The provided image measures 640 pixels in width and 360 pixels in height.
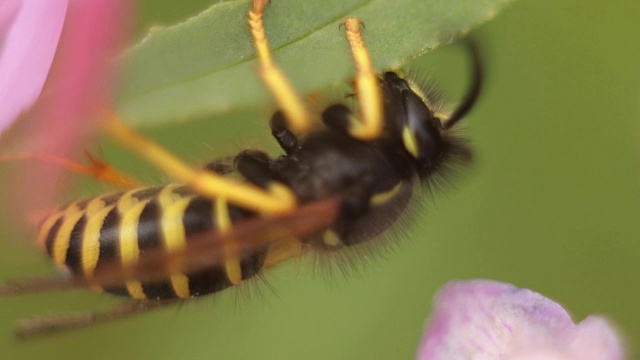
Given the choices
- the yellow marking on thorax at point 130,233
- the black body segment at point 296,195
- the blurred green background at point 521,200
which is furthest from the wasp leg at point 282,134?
the blurred green background at point 521,200

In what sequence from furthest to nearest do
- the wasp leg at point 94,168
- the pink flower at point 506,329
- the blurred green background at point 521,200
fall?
the blurred green background at point 521,200 → the wasp leg at point 94,168 → the pink flower at point 506,329

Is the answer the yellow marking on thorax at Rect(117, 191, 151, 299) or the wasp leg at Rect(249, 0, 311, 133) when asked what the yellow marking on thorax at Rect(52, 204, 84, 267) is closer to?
the yellow marking on thorax at Rect(117, 191, 151, 299)

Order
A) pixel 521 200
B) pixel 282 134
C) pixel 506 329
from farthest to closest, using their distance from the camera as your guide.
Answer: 1. pixel 521 200
2. pixel 282 134
3. pixel 506 329

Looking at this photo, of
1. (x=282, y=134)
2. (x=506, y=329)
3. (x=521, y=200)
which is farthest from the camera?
(x=521, y=200)

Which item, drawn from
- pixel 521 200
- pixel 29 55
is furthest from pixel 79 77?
pixel 521 200

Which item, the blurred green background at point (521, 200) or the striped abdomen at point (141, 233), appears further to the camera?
the blurred green background at point (521, 200)

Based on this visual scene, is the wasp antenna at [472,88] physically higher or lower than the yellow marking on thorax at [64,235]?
higher

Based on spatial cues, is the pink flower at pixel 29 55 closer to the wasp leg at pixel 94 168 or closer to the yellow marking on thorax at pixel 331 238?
the wasp leg at pixel 94 168

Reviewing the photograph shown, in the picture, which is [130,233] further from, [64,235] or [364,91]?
[364,91]
